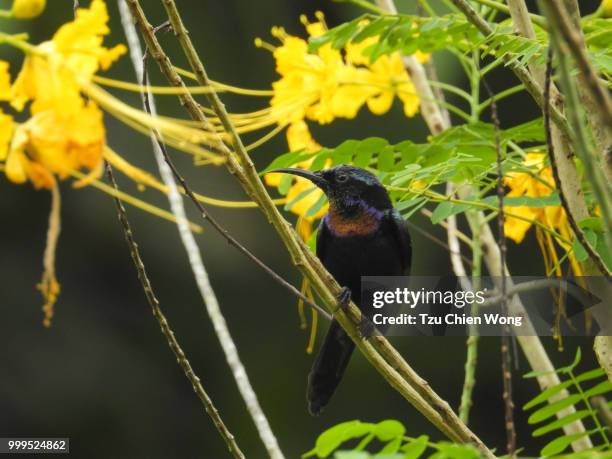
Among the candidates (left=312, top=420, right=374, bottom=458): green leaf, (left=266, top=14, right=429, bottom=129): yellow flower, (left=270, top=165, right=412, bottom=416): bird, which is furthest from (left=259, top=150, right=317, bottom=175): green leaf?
(left=312, top=420, right=374, bottom=458): green leaf

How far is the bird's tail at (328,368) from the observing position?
3539 millimetres

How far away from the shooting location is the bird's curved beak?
3.23 metres

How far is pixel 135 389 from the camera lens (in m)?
8.27

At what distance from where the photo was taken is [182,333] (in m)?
8.51

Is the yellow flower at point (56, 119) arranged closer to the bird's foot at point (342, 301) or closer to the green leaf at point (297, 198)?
the bird's foot at point (342, 301)

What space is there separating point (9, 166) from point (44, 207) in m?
6.43

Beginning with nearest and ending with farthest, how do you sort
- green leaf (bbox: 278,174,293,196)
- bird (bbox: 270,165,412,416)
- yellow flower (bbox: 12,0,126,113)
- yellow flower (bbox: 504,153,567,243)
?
yellow flower (bbox: 12,0,126,113) < yellow flower (bbox: 504,153,567,243) < green leaf (bbox: 278,174,293,196) < bird (bbox: 270,165,412,416)

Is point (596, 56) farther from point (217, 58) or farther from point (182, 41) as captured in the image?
point (217, 58)

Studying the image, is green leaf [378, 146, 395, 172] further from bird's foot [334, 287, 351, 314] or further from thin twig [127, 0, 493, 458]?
thin twig [127, 0, 493, 458]

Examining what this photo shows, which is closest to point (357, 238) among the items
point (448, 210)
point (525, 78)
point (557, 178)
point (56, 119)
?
point (448, 210)

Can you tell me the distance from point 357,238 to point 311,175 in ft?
1.86

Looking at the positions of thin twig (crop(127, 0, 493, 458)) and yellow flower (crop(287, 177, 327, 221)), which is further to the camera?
yellow flower (crop(287, 177, 327, 221))

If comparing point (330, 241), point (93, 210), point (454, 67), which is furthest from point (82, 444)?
point (330, 241)

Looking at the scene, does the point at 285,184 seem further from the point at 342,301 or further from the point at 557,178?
the point at 557,178
